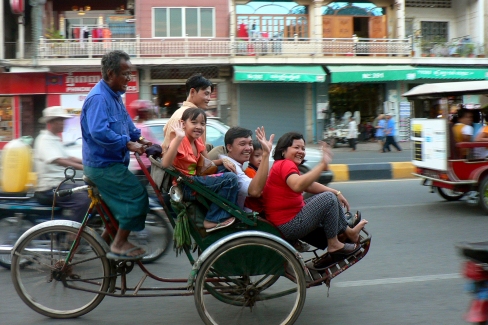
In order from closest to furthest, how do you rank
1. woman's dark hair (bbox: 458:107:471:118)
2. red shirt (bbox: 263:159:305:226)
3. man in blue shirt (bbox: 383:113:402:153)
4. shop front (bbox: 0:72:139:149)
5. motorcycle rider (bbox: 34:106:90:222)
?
red shirt (bbox: 263:159:305:226)
motorcycle rider (bbox: 34:106:90:222)
woman's dark hair (bbox: 458:107:471:118)
man in blue shirt (bbox: 383:113:402:153)
shop front (bbox: 0:72:139:149)

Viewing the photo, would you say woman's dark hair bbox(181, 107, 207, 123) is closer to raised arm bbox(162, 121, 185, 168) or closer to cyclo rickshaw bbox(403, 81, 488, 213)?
raised arm bbox(162, 121, 185, 168)

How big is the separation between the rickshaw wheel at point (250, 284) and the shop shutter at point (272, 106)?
19.4 m

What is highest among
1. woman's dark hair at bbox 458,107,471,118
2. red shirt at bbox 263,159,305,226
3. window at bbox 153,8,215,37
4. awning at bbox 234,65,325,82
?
window at bbox 153,8,215,37

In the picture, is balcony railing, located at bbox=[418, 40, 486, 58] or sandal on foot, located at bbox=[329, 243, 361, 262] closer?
sandal on foot, located at bbox=[329, 243, 361, 262]

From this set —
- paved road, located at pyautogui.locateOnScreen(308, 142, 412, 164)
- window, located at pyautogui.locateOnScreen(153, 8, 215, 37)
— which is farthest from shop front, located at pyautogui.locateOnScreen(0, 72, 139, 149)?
paved road, located at pyautogui.locateOnScreen(308, 142, 412, 164)

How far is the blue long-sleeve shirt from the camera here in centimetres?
363

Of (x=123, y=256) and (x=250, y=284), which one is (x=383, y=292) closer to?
(x=250, y=284)

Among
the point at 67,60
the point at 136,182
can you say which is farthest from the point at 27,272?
the point at 67,60

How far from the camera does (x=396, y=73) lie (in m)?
22.8

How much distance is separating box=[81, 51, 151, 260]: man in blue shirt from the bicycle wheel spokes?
0.20m

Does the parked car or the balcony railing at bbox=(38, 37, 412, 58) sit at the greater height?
the balcony railing at bbox=(38, 37, 412, 58)

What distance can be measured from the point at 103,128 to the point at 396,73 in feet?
68.2

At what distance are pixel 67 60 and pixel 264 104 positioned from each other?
26.2 feet

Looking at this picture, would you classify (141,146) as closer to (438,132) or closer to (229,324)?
(229,324)
